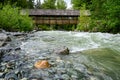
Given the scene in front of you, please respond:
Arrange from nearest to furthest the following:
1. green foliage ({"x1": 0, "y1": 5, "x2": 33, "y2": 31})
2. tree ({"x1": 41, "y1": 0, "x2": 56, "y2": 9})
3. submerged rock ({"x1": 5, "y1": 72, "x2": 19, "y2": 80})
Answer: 1. submerged rock ({"x1": 5, "y1": 72, "x2": 19, "y2": 80})
2. green foliage ({"x1": 0, "y1": 5, "x2": 33, "y2": 31})
3. tree ({"x1": 41, "y1": 0, "x2": 56, "y2": 9})

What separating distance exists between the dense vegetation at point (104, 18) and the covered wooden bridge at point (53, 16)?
6845 millimetres

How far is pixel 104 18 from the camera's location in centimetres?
2698

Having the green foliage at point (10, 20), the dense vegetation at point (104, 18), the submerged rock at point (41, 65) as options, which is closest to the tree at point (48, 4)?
the dense vegetation at point (104, 18)

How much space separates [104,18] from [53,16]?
39.3 feet

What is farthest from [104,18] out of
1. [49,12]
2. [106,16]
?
[49,12]

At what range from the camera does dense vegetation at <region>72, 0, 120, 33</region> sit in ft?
76.4

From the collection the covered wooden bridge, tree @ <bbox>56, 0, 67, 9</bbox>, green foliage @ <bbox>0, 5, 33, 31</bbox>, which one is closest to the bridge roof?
the covered wooden bridge

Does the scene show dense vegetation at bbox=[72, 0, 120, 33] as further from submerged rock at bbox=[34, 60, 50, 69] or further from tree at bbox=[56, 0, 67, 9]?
tree at bbox=[56, 0, 67, 9]

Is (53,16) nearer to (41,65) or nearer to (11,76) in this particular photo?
(41,65)

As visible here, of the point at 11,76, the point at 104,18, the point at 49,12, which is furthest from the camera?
the point at 49,12

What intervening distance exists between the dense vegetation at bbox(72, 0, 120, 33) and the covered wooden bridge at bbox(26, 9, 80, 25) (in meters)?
6.84

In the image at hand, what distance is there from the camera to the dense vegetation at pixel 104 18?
23.3 metres

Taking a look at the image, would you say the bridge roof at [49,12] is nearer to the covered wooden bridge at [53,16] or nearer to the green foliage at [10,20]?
the covered wooden bridge at [53,16]

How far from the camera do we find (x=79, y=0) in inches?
1786
